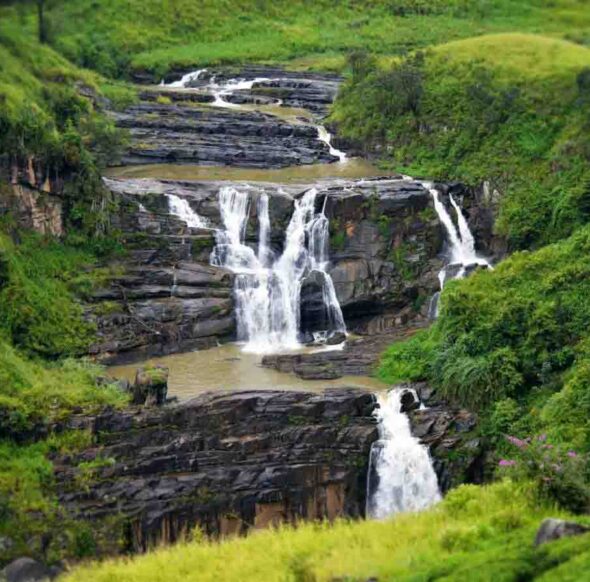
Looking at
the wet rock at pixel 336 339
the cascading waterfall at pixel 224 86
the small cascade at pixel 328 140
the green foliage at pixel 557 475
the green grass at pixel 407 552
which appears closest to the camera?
the green grass at pixel 407 552

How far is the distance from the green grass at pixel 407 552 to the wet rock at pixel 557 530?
0.22m

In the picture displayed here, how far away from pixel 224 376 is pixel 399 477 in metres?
7.00

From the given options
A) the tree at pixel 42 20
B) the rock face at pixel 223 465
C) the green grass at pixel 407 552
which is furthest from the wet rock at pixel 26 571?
the tree at pixel 42 20

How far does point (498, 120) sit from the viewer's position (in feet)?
144

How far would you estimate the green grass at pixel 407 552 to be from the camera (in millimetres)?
13281

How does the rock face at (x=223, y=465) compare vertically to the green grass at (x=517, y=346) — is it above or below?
below

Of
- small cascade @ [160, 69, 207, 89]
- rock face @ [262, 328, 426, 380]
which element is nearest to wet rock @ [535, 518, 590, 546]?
rock face @ [262, 328, 426, 380]

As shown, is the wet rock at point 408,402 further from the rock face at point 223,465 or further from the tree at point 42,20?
the tree at point 42,20

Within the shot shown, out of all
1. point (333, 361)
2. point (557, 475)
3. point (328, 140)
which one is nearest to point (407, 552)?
point (557, 475)

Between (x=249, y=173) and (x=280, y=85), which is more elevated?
(x=280, y=85)

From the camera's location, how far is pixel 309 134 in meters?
49.2

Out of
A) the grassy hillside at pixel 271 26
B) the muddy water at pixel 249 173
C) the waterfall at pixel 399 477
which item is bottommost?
the waterfall at pixel 399 477

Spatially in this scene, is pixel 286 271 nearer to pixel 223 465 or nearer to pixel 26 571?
pixel 223 465

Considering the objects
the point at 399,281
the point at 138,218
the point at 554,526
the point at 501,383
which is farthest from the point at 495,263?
the point at 554,526
